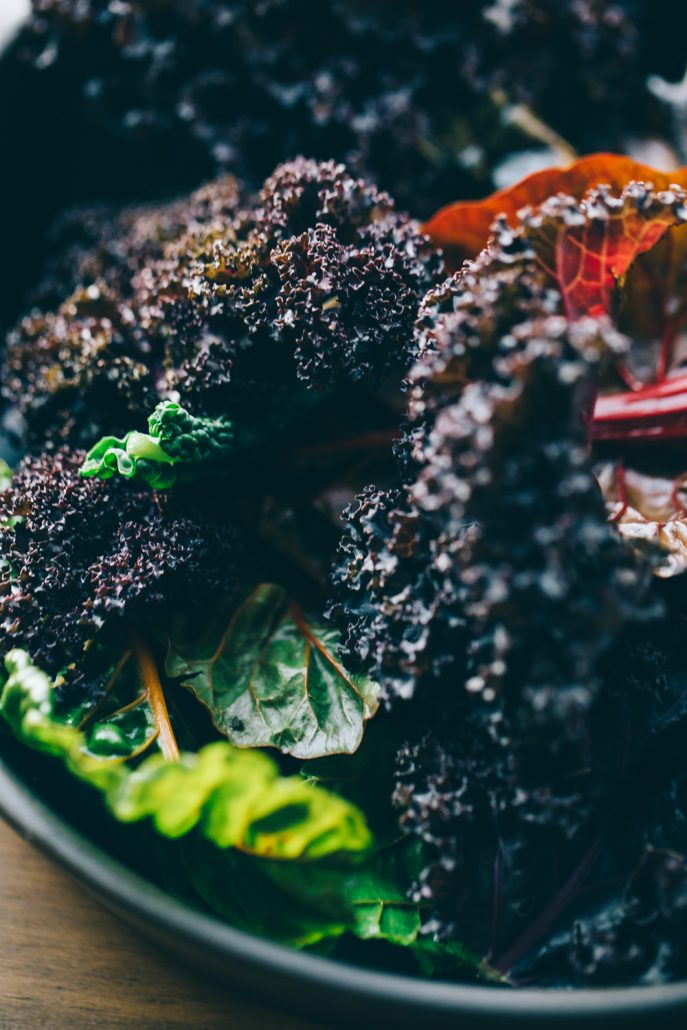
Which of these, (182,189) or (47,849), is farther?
(182,189)

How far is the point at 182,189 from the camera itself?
1.70m

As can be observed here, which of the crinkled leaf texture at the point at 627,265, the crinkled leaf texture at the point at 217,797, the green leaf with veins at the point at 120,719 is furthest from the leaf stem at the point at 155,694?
the crinkled leaf texture at the point at 627,265

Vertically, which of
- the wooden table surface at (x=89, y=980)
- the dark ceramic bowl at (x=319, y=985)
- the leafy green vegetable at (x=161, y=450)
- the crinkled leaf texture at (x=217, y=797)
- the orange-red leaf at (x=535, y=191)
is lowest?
the wooden table surface at (x=89, y=980)

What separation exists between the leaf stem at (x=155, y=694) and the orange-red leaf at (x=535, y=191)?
2.38ft

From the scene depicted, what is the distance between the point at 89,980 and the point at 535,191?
1.22 metres

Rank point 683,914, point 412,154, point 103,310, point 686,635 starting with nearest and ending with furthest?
1. point 683,914
2. point 686,635
3. point 103,310
4. point 412,154

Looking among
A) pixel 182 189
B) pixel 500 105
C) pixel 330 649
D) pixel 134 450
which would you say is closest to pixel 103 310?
pixel 134 450

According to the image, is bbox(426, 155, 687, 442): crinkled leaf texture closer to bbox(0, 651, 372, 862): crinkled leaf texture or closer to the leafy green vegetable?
the leafy green vegetable

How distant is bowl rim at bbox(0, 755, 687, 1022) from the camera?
2.50 feet

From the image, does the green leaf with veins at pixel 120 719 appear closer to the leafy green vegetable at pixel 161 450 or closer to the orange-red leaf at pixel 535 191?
the leafy green vegetable at pixel 161 450

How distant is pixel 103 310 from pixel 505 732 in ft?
2.90

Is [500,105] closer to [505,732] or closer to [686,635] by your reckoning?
[686,635]

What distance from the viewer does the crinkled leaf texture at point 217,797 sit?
78cm

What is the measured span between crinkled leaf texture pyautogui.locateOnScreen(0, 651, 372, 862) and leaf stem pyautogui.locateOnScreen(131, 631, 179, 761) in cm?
15
